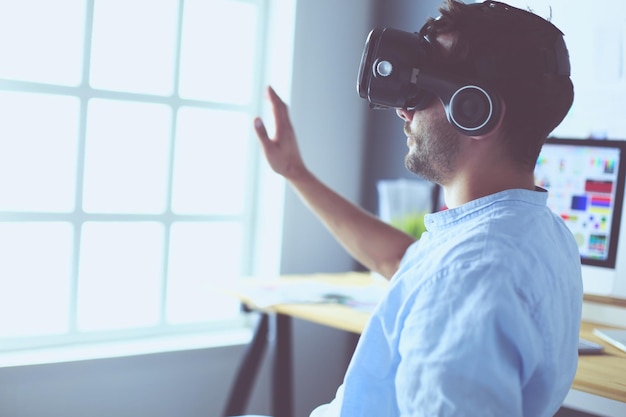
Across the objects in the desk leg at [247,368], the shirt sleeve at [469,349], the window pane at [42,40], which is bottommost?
the desk leg at [247,368]

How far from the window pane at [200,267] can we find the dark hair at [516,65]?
1.77 m

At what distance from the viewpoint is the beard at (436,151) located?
3.78 feet

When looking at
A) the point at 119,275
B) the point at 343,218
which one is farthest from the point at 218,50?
the point at 343,218

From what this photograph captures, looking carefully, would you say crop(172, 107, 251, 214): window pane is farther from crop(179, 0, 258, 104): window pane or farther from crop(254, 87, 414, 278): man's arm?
crop(254, 87, 414, 278): man's arm

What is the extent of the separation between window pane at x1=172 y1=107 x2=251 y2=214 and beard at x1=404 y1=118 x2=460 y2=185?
5.45 feet

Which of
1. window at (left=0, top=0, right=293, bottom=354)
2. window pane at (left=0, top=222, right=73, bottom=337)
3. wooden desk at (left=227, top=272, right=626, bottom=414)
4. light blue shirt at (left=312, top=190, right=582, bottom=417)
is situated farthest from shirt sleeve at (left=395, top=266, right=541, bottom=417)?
window pane at (left=0, top=222, right=73, bottom=337)

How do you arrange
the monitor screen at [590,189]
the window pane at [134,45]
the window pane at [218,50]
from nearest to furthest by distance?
the monitor screen at [590,189] < the window pane at [134,45] < the window pane at [218,50]

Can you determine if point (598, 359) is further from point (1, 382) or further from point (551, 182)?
point (1, 382)

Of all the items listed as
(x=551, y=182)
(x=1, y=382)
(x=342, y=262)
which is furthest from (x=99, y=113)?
(x=551, y=182)

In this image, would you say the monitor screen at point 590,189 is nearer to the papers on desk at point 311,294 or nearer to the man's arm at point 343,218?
the man's arm at point 343,218

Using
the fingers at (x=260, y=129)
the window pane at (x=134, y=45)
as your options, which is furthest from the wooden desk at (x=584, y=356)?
the window pane at (x=134, y=45)

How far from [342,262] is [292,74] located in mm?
794

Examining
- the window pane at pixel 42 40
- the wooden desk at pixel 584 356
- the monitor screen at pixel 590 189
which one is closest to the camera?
the wooden desk at pixel 584 356

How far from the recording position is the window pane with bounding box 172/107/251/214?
2.74 metres
